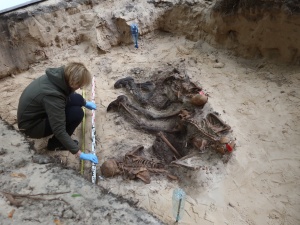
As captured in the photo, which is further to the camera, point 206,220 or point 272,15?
point 272,15

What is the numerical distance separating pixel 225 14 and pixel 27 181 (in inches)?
153

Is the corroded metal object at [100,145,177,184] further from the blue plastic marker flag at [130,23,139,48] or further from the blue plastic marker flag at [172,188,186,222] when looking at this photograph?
the blue plastic marker flag at [130,23,139,48]

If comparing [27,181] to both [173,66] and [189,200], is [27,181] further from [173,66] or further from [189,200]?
[173,66]

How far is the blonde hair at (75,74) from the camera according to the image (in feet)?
10.1

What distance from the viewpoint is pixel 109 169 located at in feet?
11.1

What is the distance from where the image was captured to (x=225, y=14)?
16.4 feet

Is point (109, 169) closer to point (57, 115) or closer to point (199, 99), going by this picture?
point (57, 115)

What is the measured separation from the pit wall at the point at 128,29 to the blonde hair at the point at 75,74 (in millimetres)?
2404

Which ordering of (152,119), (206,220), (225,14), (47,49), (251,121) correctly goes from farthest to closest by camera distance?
(47,49) → (225,14) → (152,119) → (251,121) → (206,220)

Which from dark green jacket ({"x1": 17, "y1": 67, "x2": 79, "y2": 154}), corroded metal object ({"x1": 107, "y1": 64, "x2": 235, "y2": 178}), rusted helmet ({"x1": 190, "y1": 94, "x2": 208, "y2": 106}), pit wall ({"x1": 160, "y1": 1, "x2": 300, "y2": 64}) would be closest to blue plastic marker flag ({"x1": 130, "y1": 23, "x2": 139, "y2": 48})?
pit wall ({"x1": 160, "y1": 1, "x2": 300, "y2": 64})

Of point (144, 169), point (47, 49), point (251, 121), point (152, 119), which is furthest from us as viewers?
point (47, 49)

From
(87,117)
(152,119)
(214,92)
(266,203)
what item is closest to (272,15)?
(214,92)

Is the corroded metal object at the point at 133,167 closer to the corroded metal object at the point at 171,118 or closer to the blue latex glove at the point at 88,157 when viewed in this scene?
the corroded metal object at the point at 171,118

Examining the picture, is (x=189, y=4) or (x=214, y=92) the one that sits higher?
(x=189, y=4)
